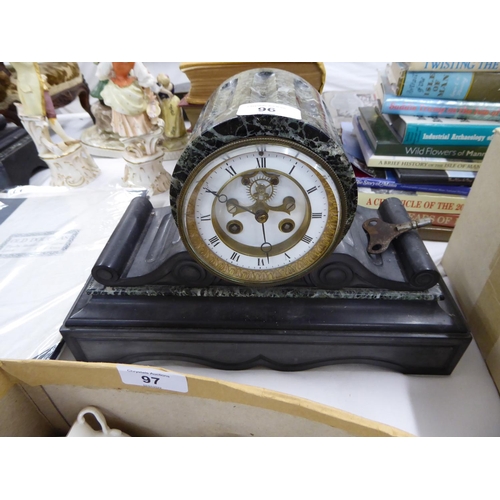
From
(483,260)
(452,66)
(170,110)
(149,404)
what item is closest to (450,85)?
(452,66)

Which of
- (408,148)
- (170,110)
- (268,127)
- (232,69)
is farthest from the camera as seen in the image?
(170,110)

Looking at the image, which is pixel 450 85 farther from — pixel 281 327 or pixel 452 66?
pixel 281 327

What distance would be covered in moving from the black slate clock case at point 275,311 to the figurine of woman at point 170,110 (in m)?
0.72

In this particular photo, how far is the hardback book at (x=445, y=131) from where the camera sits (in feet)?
3.86

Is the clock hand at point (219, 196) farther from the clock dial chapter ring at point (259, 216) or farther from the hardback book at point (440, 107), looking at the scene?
the hardback book at point (440, 107)

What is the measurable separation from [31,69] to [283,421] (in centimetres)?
136

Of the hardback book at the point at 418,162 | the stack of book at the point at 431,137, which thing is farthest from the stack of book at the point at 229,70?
the hardback book at the point at 418,162

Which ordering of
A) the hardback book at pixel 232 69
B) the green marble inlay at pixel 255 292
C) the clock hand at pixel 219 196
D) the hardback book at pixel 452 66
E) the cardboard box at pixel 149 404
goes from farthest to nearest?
the hardback book at pixel 232 69
the hardback book at pixel 452 66
the green marble inlay at pixel 255 292
the clock hand at pixel 219 196
the cardboard box at pixel 149 404

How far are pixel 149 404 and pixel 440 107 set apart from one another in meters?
1.23

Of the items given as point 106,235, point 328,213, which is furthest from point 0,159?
point 328,213

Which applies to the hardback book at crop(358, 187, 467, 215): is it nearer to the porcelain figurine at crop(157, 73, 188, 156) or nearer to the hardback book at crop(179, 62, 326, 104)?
the hardback book at crop(179, 62, 326, 104)

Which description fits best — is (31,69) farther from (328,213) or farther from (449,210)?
(449,210)

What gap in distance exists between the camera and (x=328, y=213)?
762 mm

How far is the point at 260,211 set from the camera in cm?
78
